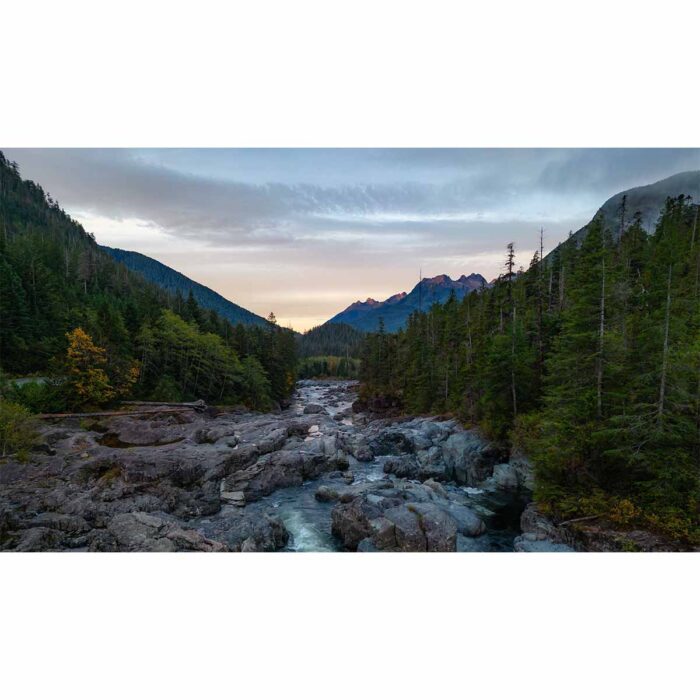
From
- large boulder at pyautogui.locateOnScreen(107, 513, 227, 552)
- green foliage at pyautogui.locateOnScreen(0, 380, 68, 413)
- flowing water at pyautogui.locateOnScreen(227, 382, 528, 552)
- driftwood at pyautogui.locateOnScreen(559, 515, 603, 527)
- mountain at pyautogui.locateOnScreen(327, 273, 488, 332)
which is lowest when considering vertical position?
flowing water at pyautogui.locateOnScreen(227, 382, 528, 552)

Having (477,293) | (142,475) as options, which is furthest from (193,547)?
(477,293)

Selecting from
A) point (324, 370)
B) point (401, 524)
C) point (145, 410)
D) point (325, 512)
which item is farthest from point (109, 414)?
point (324, 370)

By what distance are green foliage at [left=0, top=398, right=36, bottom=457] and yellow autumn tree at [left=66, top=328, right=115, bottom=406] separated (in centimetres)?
653

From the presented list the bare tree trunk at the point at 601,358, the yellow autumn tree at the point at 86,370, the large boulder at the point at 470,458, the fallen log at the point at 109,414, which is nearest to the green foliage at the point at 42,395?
the fallen log at the point at 109,414

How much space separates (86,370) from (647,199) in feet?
107

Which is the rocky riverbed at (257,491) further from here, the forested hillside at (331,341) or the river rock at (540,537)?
the forested hillside at (331,341)

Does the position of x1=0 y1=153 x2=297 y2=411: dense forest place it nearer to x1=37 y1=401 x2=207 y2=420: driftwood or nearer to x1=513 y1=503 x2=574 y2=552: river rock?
x1=37 y1=401 x2=207 y2=420: driftwood

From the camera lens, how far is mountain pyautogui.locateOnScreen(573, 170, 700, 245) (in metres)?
9.88

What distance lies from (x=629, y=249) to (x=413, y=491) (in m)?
24.2

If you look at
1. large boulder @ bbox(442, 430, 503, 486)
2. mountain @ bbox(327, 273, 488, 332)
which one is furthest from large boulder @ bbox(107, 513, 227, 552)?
large boulder @ bbox(442, 430, 503, 486)

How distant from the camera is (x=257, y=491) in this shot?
13945 mm

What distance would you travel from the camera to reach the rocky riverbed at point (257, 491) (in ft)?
30.6

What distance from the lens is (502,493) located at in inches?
530

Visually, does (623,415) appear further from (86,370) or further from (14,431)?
(86,370)
